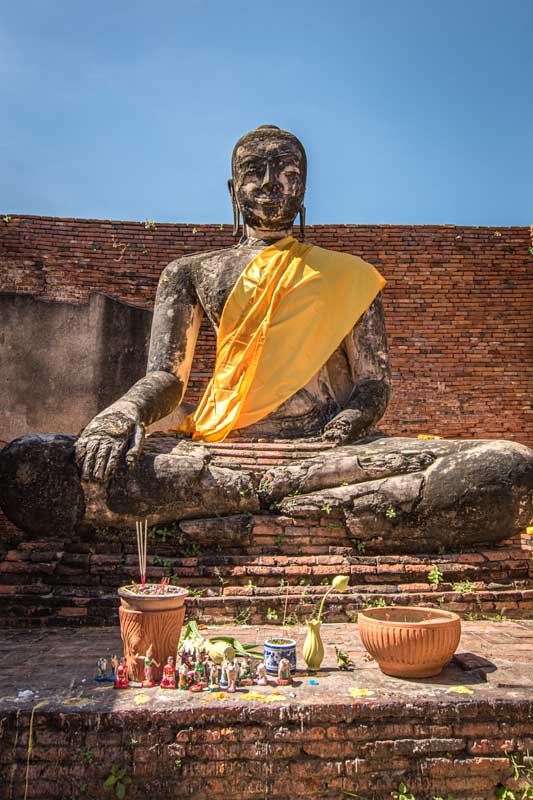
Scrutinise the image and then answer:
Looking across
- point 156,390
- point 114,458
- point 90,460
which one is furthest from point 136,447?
point 156,390

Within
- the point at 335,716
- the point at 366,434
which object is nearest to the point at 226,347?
the point at 366,434

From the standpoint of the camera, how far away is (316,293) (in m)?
4.88

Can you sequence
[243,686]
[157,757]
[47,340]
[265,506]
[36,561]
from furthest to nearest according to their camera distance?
[47,340] → [265,506] → [36,561] → [243,686] → [157,757]

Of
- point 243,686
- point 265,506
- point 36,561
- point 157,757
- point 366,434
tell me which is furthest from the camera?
point 366,434

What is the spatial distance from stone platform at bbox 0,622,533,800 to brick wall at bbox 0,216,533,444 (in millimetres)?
7003

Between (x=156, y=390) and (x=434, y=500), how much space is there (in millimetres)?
1971

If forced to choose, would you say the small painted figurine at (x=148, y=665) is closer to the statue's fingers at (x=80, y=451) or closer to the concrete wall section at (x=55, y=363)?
the statue's fingers at (x=80, y=451)

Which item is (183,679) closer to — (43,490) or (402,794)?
(402,794)

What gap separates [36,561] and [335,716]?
2.03 metres

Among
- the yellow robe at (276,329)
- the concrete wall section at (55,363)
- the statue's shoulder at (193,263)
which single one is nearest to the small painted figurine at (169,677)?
the yellow robe at (276,329)

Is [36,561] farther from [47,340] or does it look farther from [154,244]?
[154,244]

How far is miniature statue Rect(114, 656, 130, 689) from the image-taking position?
2.20m

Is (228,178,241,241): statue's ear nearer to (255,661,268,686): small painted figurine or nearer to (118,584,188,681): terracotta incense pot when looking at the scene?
(118,584,188,681): terracotta incense pot

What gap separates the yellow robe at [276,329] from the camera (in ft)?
15.2
